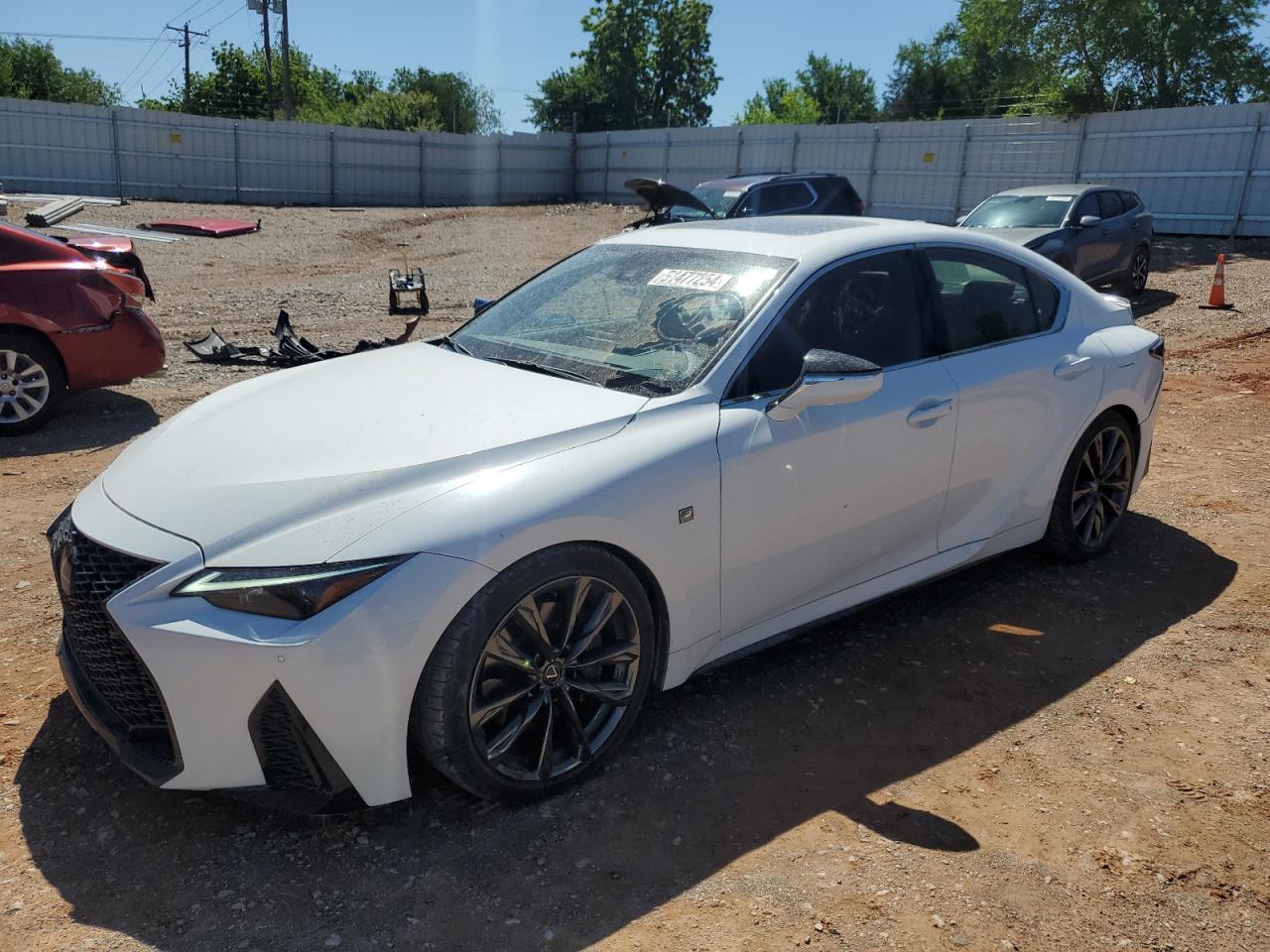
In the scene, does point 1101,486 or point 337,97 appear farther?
point 337,97

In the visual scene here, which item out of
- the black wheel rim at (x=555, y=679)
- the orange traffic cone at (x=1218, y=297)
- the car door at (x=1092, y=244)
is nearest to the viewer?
the black wheel rim at (x=555, y=679)

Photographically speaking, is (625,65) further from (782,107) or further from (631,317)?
(631,317)

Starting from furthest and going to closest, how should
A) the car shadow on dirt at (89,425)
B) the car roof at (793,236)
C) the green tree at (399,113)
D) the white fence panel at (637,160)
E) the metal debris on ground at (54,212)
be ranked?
the green tree at (399,113) → the white fence panel at (637,160) → the metal debris on ground at (54,212) → the car shadow on dirt at (89,425) → the car roof at (793,236)

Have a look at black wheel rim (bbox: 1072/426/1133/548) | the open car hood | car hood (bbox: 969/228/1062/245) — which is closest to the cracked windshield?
black wheel rim (bbox: 1072/426/1133/548)

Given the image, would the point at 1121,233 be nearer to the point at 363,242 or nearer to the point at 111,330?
the point at 111,330

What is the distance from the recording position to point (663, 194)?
10.9 m

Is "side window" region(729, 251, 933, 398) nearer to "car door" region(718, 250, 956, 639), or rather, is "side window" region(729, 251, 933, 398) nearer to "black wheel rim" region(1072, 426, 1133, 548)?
"car door" region(718, 250, 956, 639)

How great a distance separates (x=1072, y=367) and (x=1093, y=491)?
0.73m

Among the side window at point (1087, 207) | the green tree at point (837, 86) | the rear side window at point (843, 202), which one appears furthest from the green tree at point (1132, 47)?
the green tree at point (837, 86)

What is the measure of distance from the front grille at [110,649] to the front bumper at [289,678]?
4 cm

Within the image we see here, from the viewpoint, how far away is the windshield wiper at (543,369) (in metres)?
3.58

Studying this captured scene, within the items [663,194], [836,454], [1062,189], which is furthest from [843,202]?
[836,454]

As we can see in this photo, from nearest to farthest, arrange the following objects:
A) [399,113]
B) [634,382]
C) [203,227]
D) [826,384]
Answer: [826,384] < [634,382] < [203,227] < [399,113]

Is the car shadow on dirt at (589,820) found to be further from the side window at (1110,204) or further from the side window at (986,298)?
the side window at (1110,204)
